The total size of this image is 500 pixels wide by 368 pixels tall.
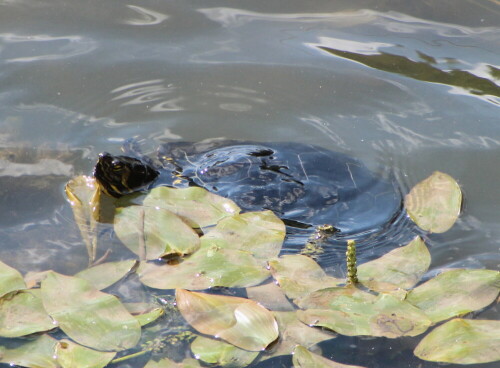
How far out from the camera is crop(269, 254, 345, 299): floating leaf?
1921mm

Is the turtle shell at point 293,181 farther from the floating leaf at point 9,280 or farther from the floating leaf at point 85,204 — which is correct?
the floating leaf at point 9,280

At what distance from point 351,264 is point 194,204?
0.69m

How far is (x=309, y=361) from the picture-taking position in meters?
1.68

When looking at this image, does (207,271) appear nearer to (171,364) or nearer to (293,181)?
(171,364)

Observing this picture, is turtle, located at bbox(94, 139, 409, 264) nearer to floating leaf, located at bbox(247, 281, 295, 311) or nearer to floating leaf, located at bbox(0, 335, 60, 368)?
floating leaf, located at bbox(247, 281, 295, 311)

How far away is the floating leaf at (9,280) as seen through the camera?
1905 millimetres

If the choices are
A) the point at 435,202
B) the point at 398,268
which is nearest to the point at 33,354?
the point at 398,268

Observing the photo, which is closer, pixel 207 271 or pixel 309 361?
pixel 309 361

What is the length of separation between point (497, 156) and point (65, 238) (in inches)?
71.5

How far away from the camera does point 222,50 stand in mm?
3354

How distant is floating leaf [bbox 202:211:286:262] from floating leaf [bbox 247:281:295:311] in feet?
0.42

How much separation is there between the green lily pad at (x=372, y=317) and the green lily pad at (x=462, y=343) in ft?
0.15

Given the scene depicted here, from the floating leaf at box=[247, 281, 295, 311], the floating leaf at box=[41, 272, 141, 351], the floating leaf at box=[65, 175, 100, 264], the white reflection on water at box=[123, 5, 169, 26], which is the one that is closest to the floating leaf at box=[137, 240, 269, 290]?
the floating leaf at box=[247, 281, 295, 311]

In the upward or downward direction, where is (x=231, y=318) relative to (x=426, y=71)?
downward
